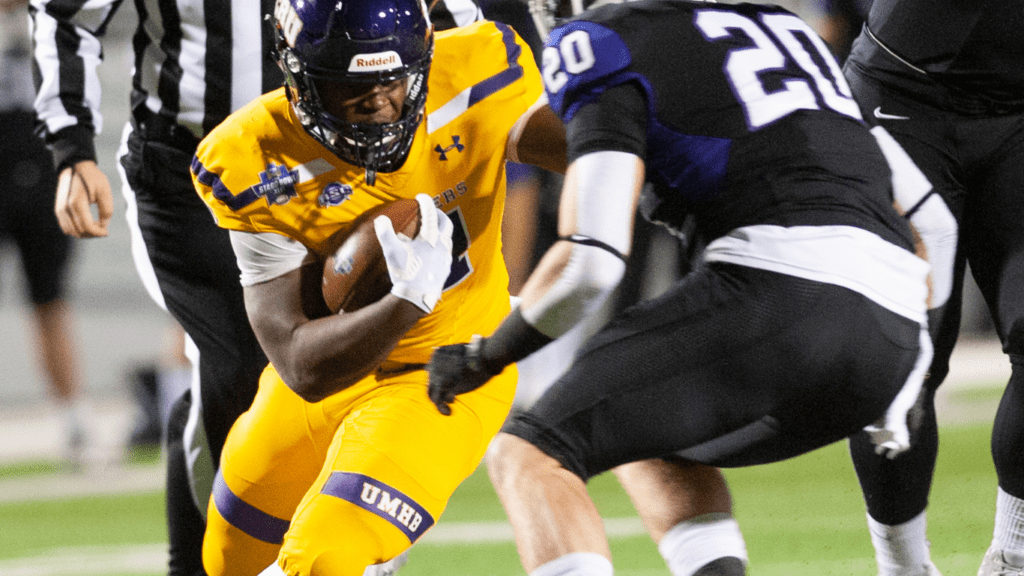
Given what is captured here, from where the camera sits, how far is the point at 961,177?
2.82 metres

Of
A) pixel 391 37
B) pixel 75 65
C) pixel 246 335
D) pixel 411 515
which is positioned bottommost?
pixel 246 335

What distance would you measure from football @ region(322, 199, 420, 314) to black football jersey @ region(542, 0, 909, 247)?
0.38m

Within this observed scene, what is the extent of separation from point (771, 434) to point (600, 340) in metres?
0.34

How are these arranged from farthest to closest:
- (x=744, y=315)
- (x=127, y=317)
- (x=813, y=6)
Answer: (x=127, y=317)
(x=813, y=6)
(x=744, y=315)

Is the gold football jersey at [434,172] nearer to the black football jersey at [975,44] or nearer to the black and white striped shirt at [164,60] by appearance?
the black and white striped shirt at [164,60]

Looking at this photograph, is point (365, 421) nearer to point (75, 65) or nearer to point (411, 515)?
point (411, 515)

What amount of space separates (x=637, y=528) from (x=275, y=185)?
7.31 ft

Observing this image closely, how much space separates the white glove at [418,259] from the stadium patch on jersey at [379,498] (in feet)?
1.09

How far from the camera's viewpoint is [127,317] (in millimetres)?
8328

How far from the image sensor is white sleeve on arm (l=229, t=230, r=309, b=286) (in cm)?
243

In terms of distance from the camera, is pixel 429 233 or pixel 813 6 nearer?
pixel 429 233

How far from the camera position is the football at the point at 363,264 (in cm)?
235

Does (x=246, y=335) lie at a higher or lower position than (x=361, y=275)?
lower

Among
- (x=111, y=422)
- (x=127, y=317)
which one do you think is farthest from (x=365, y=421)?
(x=127, y=317)
